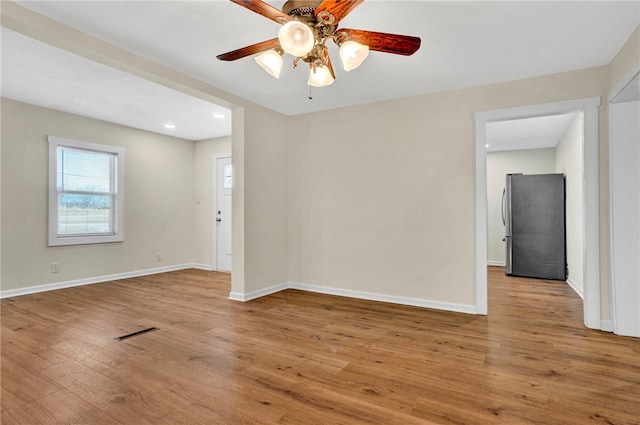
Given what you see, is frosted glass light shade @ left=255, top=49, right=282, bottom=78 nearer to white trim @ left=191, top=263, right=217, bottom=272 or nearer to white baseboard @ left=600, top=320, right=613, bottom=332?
white baseboard @ left=600, top=320, right=613, bottom=332

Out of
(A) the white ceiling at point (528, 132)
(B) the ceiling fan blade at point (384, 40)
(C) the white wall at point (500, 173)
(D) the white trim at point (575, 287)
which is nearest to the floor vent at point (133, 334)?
(B) the ceiling fan blade at point (384, 40)

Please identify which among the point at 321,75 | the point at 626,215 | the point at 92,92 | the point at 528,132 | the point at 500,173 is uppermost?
the point at 92,92

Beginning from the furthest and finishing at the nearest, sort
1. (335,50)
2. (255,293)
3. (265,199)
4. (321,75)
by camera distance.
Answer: (265,199), (255,293), (335,50), (321,75)

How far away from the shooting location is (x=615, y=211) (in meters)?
2.92

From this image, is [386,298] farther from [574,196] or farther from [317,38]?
[574,196]

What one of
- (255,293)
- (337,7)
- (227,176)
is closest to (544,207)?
(255,293)

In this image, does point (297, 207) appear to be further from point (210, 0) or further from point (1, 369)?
point (1, 369)

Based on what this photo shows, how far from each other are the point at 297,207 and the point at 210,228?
2514 mm

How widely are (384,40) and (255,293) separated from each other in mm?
3256

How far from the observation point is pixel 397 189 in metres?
3.99

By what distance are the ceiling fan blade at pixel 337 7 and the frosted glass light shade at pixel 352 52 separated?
20cm

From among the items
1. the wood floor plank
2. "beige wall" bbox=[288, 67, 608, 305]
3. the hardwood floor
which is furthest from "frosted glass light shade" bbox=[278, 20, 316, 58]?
"beige wall" bbox=[288, 67, 608, 305]

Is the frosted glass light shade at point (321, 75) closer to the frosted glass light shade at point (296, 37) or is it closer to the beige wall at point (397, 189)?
the frosted glass light shade at point (296, 37)

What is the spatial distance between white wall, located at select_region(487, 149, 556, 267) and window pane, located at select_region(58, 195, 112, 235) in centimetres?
732
